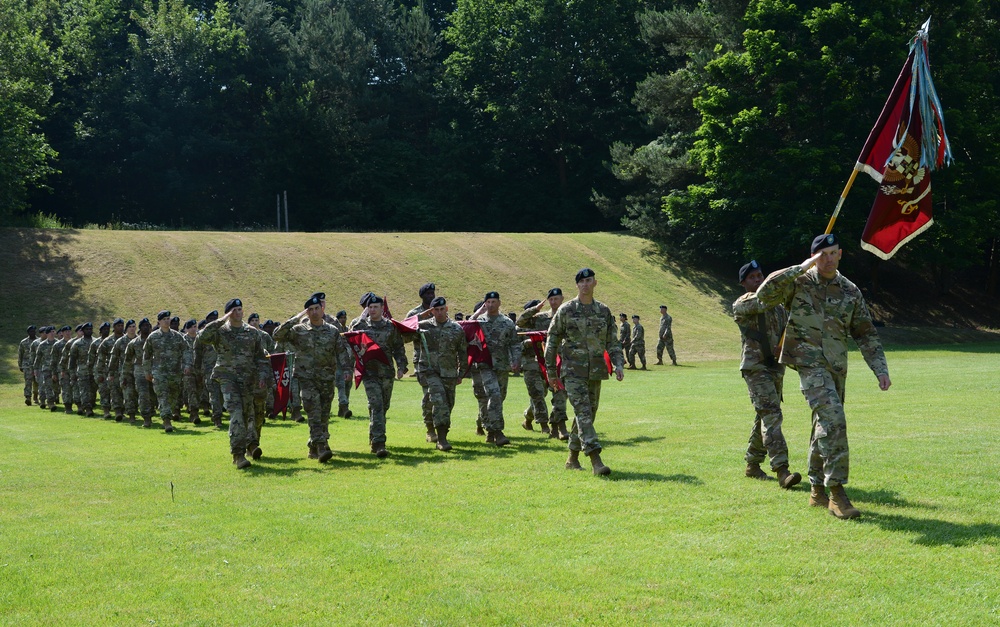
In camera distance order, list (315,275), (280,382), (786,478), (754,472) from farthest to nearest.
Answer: (315,275)
(280,382)
(754,472)
(786,478)

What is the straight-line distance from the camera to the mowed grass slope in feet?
127

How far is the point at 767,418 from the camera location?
10180mm

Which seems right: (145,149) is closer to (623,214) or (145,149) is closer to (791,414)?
(623,214)

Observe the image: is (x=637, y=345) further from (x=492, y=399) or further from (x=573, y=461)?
(x=573, y=461)

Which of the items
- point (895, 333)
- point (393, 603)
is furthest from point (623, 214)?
point (393, 603)

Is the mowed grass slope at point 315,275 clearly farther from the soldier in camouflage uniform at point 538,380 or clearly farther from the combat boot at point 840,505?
the combat boot at point 840,505

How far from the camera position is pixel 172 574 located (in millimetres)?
7344

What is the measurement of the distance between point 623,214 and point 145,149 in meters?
30.7

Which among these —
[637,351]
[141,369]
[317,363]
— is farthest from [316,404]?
[637,351]

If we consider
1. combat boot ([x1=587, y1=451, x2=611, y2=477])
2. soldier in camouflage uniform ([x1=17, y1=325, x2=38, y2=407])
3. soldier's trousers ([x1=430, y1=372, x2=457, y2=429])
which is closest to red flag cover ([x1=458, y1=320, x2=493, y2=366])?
soldier's trousers ([x1=430, y1=372, x2=457, y2=429])

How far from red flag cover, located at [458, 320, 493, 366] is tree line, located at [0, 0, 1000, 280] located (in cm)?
3325

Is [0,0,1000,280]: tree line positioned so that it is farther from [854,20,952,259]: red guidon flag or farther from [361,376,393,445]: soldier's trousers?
[854,20,952,259]: red guidon flag

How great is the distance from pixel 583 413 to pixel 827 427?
3412mm

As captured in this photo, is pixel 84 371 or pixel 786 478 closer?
pixel 786 478
